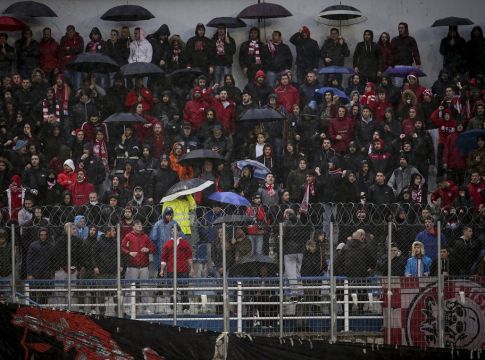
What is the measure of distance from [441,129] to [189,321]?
29.1ft

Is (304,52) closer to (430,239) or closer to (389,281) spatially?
(430,239)

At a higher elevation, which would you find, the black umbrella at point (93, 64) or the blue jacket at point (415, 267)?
the black umbrella at point (93, 64)

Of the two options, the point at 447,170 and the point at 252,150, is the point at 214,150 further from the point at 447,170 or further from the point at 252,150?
the point at 447,170

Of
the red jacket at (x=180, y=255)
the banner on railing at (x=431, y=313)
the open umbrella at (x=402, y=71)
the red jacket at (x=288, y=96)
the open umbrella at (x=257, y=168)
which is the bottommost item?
the banner on railing at (x=431, y=313)

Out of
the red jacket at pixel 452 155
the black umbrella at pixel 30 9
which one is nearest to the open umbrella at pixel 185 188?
the red jacket at pixel 452 155

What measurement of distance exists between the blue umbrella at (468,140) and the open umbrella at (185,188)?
16.1 feet

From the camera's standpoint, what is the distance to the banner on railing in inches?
770

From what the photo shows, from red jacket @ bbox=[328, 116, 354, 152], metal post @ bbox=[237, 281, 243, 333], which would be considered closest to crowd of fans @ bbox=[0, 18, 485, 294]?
red jacket @ bbox=[328, 116, 354, 152]

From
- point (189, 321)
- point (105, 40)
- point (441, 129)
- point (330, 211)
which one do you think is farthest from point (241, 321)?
point (105, 40)

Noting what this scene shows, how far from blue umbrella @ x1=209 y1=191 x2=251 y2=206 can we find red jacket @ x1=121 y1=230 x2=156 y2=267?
9.16 feet

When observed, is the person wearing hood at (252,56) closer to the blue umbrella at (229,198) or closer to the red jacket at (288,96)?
the red jacket at (288,96)

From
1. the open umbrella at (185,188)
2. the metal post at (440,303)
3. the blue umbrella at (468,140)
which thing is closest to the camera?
the metal post at (440,303)

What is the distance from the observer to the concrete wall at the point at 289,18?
29859 millimetres

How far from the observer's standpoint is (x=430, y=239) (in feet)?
67.1
